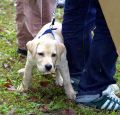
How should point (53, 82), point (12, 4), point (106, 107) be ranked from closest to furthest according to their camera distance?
point (106, 107) < point (53, 82) < point (12, 4)

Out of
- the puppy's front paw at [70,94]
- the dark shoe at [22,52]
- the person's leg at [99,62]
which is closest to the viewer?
the person's leg at [99,62]

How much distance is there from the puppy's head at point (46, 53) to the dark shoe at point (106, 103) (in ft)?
1.47

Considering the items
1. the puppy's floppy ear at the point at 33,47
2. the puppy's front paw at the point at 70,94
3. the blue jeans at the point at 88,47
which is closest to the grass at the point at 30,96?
the puppy's front paw at the point at 70,94

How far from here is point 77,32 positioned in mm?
3953

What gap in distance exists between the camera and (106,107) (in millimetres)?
3797

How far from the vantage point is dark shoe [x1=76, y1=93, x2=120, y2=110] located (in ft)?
12.4

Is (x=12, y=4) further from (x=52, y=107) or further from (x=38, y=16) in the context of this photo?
(x=52, y=107)

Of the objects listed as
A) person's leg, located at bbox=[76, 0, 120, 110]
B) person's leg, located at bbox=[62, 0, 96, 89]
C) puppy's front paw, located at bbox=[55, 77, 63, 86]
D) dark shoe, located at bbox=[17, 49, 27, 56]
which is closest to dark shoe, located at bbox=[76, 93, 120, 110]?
person's leg, located at bbox=[76, 0, 120, 110]

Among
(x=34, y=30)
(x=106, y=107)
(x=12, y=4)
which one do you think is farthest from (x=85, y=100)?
(x=12, y=4)

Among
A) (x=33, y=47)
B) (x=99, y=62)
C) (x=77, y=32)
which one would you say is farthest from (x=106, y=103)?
(x=33, y=47)

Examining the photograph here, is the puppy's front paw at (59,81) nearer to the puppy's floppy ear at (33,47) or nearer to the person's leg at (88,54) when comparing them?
the person's leg at (88,54)

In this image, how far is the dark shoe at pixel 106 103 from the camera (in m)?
3.78

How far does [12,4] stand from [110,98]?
4548mm

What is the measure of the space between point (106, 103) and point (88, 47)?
593 mm
